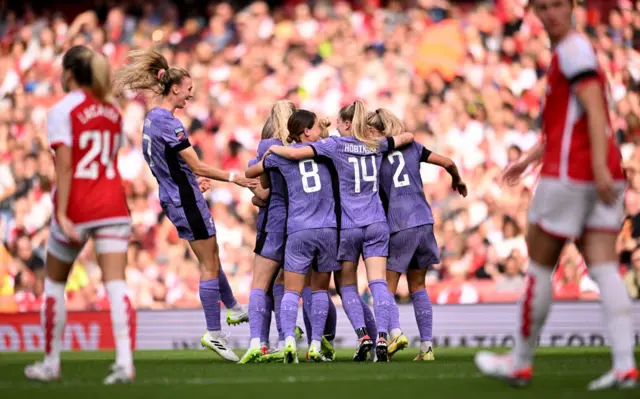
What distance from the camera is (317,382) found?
6.32 metres

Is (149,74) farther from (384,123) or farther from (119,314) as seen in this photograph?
(119,314)

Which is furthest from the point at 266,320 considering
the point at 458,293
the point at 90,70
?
the point at 458,293

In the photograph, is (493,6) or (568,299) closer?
(568,299)

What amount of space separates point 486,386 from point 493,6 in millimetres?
13207

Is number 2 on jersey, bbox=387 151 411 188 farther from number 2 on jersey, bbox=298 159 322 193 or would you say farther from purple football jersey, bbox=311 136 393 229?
number 2 on jersey, bbox=298 159 322 193

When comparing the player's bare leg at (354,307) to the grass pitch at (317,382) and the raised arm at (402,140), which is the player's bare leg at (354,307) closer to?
the grass pitch at (317,382)

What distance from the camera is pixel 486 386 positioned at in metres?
5.85

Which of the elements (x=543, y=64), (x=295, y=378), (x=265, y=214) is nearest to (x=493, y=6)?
(x=543, y=64)

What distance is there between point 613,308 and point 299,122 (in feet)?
14.2

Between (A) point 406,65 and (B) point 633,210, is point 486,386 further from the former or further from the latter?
(A) point 406,65

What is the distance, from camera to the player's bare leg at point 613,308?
5391 mm

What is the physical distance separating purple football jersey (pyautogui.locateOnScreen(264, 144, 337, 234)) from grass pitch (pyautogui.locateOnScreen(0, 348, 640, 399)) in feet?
4.04

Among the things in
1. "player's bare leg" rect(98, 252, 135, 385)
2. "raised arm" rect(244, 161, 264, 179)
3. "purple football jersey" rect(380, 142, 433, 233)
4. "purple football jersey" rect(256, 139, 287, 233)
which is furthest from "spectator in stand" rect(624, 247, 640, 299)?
"player's bare leg" rect(98, 252, 135, 385)

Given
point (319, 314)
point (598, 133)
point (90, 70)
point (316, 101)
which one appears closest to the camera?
point (598, 133)
